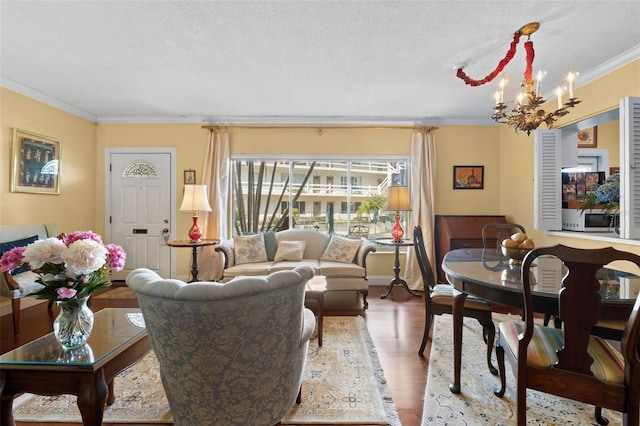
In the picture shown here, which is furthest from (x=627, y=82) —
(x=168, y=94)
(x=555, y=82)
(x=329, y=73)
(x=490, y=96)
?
(x=168, y=94)

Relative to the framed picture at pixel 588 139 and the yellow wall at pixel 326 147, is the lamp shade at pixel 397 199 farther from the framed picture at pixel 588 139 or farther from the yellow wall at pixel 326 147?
the framed picture at pixel 588 139

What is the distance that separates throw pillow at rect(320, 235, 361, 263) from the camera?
4.12 meters

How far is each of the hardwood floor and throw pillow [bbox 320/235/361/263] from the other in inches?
20.5

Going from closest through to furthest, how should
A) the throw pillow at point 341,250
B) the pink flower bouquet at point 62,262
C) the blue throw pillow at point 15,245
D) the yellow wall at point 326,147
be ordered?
the pink flower bouquet at point 62,262 → the blue throw pillow at point 15,245 → the throw pillow at point 341,250 → the yellow wall at point 326,147

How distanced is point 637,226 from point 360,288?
2.54 m

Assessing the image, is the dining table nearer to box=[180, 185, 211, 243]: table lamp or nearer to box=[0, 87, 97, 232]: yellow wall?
box=[180, 185, 211, 243]: table lamp

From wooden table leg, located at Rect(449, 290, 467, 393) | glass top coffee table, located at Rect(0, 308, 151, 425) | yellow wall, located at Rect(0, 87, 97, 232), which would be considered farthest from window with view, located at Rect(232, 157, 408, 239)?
glass top coffee table, located at Rect(0, 308, 151, 425)

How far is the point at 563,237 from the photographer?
3.55 m

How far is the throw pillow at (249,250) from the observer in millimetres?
4184

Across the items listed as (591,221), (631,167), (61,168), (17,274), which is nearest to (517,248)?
(631,167)

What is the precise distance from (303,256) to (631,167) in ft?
11.4

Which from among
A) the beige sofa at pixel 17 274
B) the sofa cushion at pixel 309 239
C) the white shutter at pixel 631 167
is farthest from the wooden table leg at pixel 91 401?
the white shutter at pixel 631 167

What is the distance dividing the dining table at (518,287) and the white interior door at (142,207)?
13.8 ft

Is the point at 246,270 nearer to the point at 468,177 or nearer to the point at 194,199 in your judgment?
the point at 194,199
